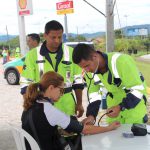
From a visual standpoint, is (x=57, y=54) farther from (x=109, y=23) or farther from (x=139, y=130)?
(x=109, y=23)

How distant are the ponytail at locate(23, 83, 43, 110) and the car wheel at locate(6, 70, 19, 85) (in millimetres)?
11847

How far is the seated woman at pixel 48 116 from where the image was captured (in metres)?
3.08

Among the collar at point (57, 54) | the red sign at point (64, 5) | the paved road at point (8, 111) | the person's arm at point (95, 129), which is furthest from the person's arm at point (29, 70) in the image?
the red sign at point (64, 5)

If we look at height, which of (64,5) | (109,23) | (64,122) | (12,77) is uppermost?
(64,5)

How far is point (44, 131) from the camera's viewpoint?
3117 mm

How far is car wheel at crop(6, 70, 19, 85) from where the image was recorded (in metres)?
15.0

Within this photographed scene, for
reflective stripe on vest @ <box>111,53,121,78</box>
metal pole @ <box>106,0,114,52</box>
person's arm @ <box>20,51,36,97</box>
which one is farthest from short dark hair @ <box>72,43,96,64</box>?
metal pole @ <box>106,0,114,52</box>

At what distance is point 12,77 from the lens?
50.1 feet

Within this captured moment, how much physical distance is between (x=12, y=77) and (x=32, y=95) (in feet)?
40.2

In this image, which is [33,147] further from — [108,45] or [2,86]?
[2,86]

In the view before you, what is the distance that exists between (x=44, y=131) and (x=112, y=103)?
782 mm

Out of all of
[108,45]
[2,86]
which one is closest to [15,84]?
[2,86]

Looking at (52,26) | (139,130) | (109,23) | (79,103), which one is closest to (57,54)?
Result: (52,26)

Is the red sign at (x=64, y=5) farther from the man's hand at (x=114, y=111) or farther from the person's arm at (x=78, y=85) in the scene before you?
the man's hand at (x=114, y=111)
